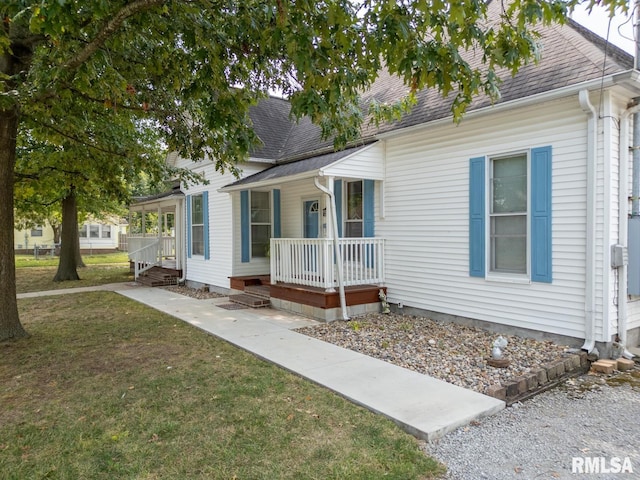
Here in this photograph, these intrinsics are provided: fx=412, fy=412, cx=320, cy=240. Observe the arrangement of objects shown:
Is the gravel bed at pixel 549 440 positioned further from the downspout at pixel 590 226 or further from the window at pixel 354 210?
the window at pixel 354 210

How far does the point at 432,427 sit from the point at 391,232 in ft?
16.6

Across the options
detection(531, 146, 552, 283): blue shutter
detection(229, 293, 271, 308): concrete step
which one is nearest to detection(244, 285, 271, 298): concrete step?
detection(229, 293, 271, 308): concrete step

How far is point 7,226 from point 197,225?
6398 millimetres

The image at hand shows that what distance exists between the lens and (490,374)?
4688 mm

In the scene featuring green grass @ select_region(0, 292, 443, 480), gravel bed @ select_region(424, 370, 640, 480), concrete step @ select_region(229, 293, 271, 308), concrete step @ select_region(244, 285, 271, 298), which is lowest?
gravel bed @ select_region(424, 370, 640, 480)

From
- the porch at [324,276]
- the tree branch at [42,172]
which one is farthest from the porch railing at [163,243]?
the porch at [324,276]

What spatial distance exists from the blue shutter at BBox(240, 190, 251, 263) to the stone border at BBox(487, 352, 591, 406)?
742 centimetres

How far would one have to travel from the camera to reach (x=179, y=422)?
11.8 ft

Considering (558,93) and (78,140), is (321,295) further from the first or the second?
(78,140)

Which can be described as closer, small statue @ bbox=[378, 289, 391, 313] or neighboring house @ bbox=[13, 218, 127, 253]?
small statue @ bbox=[378, 289, 391, 313]

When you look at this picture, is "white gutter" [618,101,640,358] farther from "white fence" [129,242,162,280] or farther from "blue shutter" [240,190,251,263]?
"white fence" [129,242,162,280]

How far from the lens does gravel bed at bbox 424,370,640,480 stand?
2922 millimetres

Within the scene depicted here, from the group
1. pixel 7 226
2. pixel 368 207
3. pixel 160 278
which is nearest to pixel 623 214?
pixel 368 207

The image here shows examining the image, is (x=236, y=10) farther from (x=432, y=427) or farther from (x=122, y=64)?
(x=432, y=427)
